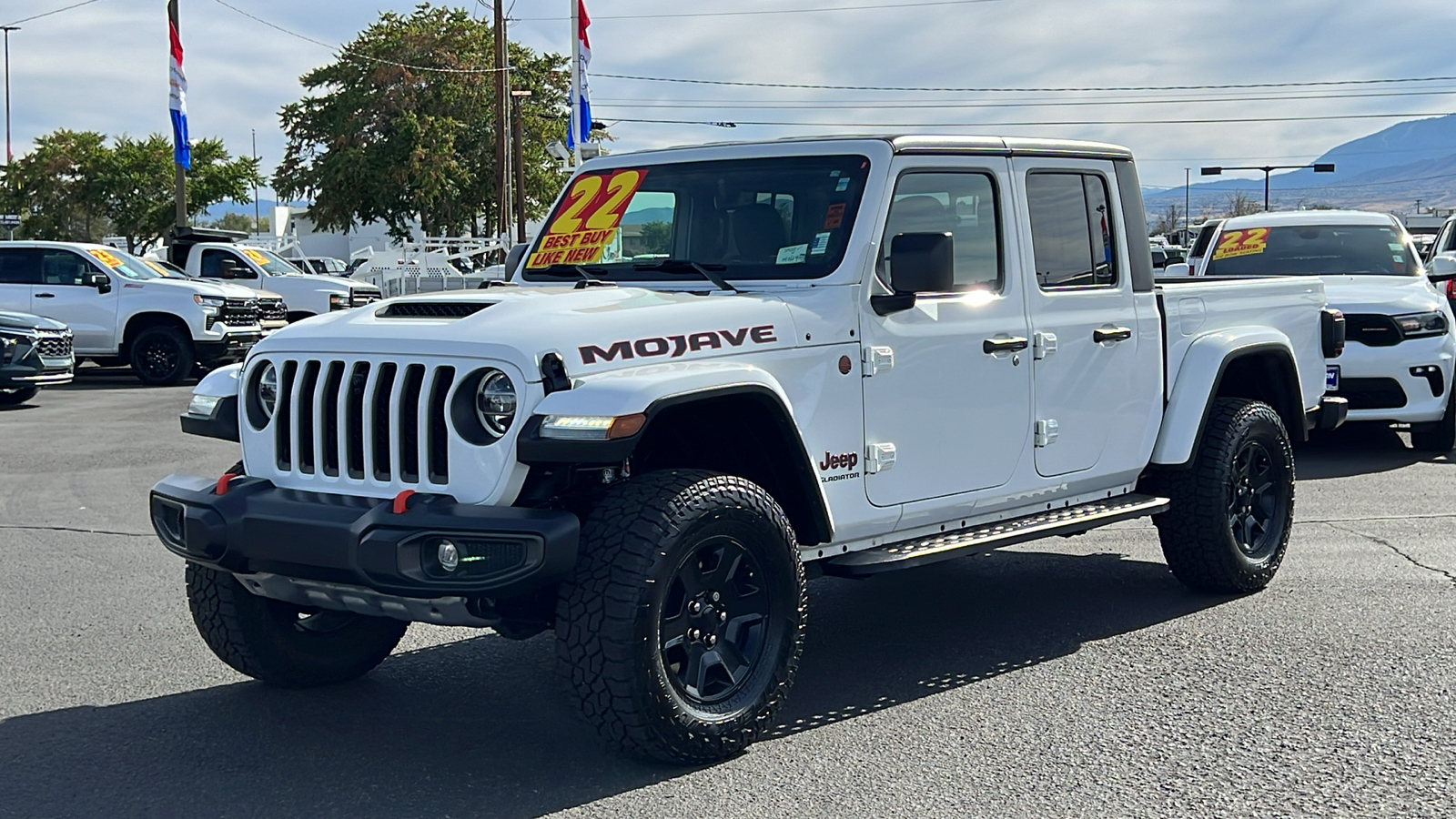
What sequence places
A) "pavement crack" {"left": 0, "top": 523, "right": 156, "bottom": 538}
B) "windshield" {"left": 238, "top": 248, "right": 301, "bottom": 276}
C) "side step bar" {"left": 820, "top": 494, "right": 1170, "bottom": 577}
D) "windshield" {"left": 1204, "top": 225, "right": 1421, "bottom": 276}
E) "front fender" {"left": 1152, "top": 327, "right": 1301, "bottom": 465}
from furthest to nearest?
"windshield" {"left": 238, "top": 248, "right": 301, "bottom": 276} → "windshield" {"left": 1204, "top": 225, "right": 1421, "bottom": 276} → "pavement crack" {"left": 0, "top": 523, "right": 156, "bottom": 538} → "front fender" {"left": 1152, "top": 327, "right": 1301, "bottom": 465} → "side step bar" {"left": 820, "top": 494, "right": 1170, "bottom": 577}

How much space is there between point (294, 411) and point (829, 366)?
1.70m

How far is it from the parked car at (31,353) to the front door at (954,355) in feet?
41.4

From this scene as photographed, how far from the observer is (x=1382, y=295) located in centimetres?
1103

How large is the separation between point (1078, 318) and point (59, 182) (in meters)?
63.6

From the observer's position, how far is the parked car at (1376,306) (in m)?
10.7

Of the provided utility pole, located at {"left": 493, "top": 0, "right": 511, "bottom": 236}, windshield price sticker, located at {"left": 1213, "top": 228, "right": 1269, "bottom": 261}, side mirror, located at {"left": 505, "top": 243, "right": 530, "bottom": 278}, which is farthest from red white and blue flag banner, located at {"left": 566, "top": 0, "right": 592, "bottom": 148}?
side mirror, located at {"left": 505, "top": 243, "right": 530, "bottom": 278}

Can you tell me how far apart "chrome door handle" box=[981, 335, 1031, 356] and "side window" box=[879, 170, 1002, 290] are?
0.22 metres

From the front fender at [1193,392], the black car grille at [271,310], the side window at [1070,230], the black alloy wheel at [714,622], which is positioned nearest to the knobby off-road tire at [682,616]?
the black alloy wheel at [714,622]

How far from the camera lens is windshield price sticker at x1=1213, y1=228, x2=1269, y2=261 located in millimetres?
12453

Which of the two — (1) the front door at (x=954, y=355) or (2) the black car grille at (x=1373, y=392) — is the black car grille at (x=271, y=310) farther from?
(1) the front door at (x=954, y=355)

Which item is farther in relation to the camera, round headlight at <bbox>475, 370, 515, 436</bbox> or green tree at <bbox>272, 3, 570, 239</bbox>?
green tree at <bbox>272, 3, 570, 239</bbox>

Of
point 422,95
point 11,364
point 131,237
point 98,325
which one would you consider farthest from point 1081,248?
point 131,237

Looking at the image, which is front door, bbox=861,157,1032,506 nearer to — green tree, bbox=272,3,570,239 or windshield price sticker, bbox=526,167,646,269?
windshield price sticker, bbox=526,167,646,269

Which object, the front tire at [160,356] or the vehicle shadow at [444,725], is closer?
the vehicle shadow at [444,725]
